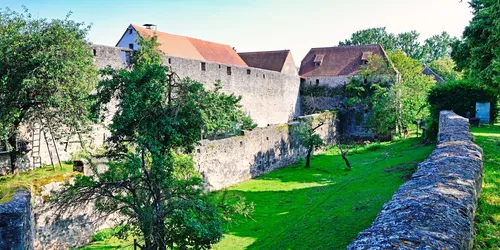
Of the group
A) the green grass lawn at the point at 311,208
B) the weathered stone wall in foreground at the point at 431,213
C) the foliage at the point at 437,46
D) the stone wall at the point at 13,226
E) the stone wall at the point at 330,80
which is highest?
the foliage at the point at 437,46

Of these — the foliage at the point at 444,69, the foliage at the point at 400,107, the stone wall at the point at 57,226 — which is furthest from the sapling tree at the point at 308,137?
the foliage at the point at 444,69

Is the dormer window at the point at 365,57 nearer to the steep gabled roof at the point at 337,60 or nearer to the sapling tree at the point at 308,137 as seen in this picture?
the steep gabled roof at the point at 337,60

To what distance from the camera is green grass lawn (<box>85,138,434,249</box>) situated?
388 inches

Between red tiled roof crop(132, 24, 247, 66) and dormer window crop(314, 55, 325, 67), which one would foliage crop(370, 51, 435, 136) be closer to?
dormer window crop(314, 55, 325, 67)

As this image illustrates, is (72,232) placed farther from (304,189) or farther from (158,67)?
(304,189)

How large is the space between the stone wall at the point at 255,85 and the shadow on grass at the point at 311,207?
7.74 metres

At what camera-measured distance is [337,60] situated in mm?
37719

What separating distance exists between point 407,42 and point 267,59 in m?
53.2

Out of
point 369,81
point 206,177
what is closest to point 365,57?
point 369,81

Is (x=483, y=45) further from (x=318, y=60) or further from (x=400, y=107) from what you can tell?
(x=318, y=60)

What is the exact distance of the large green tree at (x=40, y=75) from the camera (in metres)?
12.5

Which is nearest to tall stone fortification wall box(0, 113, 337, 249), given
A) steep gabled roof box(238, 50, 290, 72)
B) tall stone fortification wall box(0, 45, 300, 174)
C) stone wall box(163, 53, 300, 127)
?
tall stone fortification wall box(0, 45, 300, 174)

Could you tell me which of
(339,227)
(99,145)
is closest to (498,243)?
(339,227)

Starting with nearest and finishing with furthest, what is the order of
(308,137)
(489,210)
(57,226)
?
1. (489,210)
2. (57,226)
3. (308,137)
